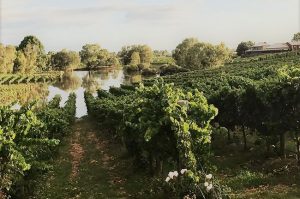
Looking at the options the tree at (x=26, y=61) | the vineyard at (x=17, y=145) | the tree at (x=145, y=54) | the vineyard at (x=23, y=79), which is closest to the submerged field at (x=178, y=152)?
the vineyard at (x=17, y=145)

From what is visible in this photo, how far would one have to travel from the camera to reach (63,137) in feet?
153

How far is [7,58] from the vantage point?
127250 millimetres

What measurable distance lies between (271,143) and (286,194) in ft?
27.7

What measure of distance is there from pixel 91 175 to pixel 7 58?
347ft

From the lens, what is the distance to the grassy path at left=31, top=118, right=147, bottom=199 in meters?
24.9

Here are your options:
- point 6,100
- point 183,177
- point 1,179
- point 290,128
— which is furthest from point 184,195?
point 6,100

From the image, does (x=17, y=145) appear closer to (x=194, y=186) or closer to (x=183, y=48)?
(x=194, y=186)

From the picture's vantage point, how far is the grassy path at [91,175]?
2491 cm

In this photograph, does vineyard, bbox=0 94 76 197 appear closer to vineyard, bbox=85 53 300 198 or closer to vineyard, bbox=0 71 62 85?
vineyard, bbox=85 53 300 198

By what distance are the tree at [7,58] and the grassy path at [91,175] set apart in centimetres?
8620

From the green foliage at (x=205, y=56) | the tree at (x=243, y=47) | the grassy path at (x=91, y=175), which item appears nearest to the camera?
the grassy path at (x=91, y=175)

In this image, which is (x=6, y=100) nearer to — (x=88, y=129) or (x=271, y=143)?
(x=88, y=129)

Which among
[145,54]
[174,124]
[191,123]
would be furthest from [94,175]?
[145,54]

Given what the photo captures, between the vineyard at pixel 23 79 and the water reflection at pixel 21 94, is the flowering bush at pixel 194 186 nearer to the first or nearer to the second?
the water reflection at pixel 21 94
